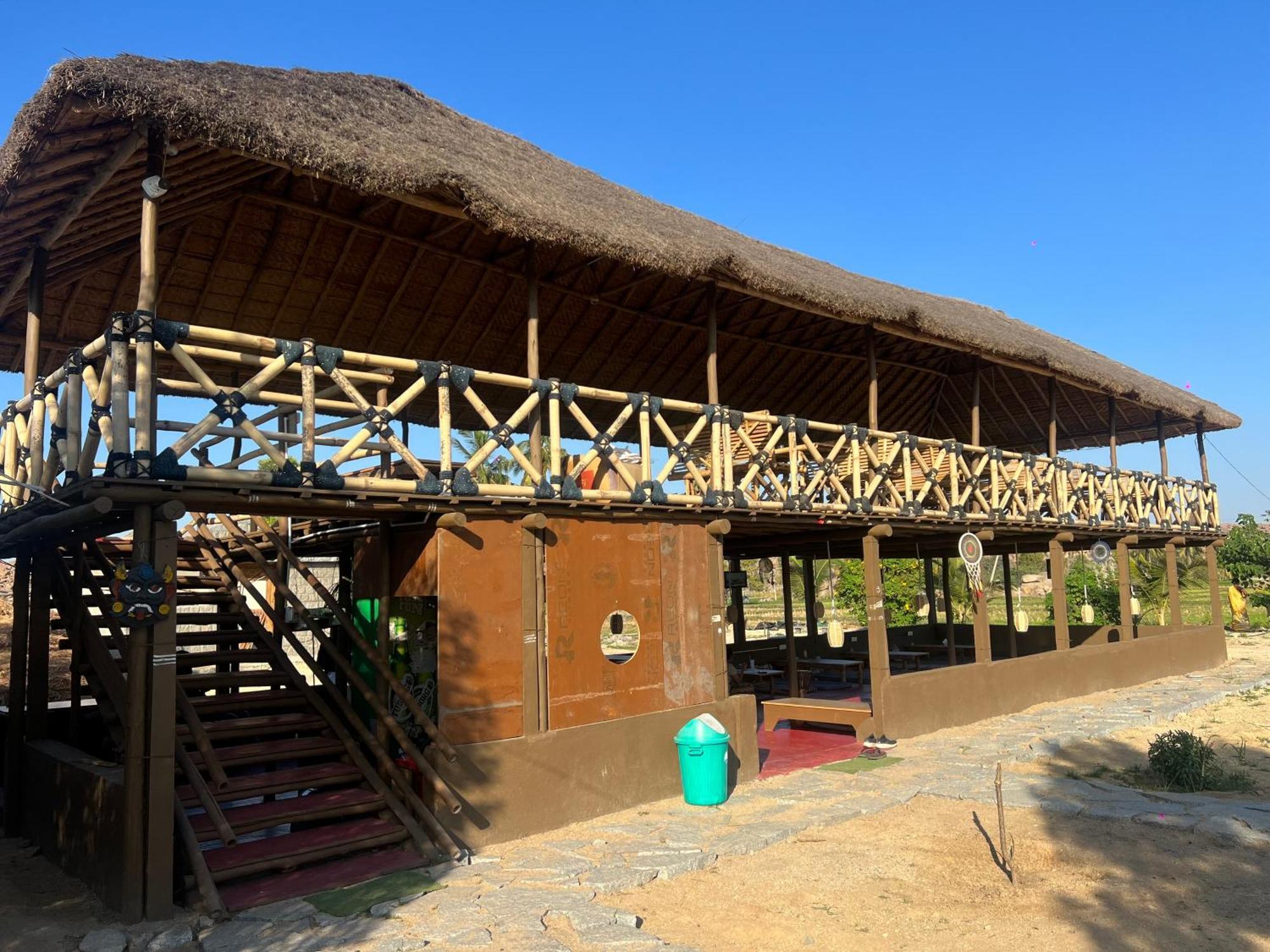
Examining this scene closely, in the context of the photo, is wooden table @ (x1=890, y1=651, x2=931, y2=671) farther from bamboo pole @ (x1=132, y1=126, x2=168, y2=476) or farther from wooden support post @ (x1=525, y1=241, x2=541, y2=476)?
bamboo pole @ (x1=132, y1=126, x2=168, y2=476)

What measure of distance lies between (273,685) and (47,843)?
2.05m

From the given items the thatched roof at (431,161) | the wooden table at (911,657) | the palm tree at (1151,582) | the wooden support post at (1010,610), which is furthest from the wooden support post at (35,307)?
the palm tree at (1151,582)

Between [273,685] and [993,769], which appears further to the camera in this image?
[993,769]

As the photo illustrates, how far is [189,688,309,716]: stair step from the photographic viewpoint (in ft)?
25.2

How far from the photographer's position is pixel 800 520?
35.6ft

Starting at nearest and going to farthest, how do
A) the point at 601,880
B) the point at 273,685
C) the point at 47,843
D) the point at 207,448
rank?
the point at 601,880 < the point at 47,843 < the point at 273,685 < the point at 207,448

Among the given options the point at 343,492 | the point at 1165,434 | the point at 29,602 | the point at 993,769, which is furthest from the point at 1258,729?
the point at 29,602

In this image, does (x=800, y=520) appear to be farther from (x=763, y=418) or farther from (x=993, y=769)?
(x=993, y=769)

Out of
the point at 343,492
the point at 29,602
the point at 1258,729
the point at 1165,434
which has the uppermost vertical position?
the point at 1165,434

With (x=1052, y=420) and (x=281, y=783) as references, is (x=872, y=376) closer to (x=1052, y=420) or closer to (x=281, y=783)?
(x=1052, y=420)

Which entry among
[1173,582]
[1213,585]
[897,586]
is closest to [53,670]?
[1173,582]

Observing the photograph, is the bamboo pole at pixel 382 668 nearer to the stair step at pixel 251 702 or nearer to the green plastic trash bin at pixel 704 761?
the stair step at pixel 251 702

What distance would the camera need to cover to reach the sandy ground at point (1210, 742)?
9555 millimetres

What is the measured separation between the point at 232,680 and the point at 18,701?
94.6 inches
